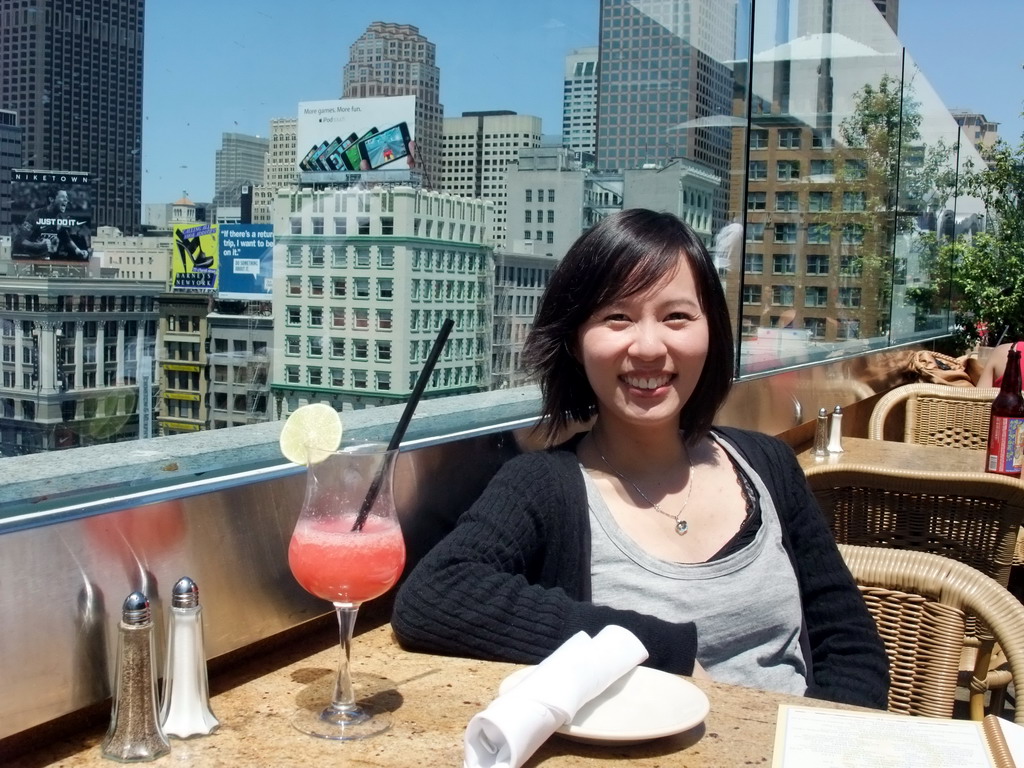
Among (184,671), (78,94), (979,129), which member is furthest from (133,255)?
(979,129)

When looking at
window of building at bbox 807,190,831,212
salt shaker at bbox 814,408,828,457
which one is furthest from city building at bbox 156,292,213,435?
window of building at bbox 807,190,831,212

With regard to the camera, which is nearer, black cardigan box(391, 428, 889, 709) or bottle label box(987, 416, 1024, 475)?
black cardigan box(391, 428, 889, 709)

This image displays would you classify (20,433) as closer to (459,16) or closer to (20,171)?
(20,171)

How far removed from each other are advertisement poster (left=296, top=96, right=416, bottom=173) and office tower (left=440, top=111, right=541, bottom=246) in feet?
0.55

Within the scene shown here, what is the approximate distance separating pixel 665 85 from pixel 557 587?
232cm

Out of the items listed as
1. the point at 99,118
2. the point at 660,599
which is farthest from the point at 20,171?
the point at 660,599

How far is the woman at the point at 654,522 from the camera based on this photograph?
148 cm

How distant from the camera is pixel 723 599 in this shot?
63.0 inches

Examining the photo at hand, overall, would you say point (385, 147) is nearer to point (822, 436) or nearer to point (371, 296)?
point (371, 296)

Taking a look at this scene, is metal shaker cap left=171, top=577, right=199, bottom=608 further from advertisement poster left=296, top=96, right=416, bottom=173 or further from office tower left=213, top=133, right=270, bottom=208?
advertisement poster left=296, top=96, right=416, bottom=173

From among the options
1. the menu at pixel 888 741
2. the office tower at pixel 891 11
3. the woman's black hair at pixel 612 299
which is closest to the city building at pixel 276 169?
the woman's black hair at pixel 612 299

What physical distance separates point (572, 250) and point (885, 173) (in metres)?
5.09

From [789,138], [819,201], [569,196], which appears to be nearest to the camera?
[569,196]

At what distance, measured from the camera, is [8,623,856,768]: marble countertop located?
112 cm
